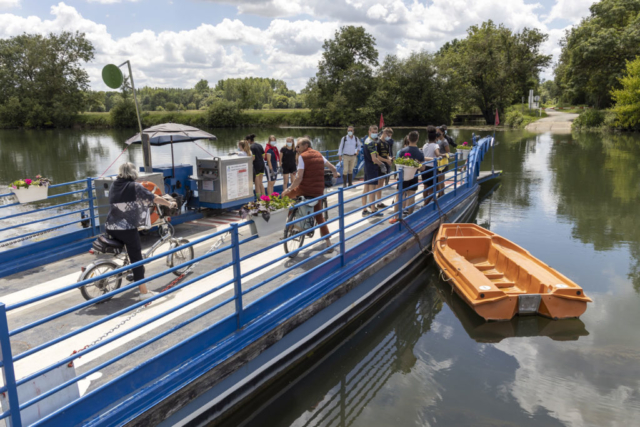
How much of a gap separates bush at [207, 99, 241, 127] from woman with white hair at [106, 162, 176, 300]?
2785 inches

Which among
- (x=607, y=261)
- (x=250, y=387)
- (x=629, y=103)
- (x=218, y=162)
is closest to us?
(x=250, y=387)

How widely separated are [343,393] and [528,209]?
11.7 metres

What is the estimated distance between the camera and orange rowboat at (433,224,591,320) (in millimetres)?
7145

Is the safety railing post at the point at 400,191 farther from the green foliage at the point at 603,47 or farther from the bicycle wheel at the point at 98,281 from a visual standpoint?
the green foliage at the point at 603,47

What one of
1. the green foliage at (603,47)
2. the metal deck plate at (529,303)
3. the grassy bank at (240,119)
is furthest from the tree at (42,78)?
the metal deck plate at (529,303)

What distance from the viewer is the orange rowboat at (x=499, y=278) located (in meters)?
7.14

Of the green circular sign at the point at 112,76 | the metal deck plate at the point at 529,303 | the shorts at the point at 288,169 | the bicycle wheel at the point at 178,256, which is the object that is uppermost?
the green circular sign at the point at 112,76

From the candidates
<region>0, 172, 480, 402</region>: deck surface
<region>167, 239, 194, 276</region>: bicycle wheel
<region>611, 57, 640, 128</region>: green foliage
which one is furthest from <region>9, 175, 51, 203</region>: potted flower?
<region>611, 57, 640, 128</region>: green foliage

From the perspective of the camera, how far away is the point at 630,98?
43906 mm

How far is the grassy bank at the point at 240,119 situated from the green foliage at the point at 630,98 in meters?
39.7

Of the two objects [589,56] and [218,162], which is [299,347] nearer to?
[218,162]

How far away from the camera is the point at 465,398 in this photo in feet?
18.2

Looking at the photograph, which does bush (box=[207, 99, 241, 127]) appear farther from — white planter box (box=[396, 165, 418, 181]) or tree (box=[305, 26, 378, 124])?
white planter box (box=[396, 165, 418, 181])

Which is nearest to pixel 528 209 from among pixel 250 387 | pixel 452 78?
pixel 250 387
